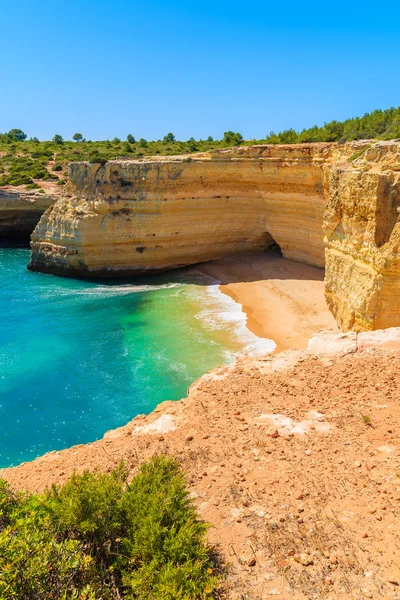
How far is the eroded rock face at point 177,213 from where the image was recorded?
23.7 m

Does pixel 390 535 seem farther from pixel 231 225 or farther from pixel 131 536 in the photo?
pixel 231 225

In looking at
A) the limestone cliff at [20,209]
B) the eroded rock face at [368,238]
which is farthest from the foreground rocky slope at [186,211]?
the limestone cliff at [20,209]

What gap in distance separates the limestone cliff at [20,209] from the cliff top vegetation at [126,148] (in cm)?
163

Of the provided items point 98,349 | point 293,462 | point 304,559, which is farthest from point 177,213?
point 304,559

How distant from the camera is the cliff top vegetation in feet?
80.8

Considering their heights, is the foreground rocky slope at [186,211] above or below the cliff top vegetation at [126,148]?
below

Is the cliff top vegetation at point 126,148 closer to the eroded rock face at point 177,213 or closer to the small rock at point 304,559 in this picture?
the eroded rock face at point 177,213

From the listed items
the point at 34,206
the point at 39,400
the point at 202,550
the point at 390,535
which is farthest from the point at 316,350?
the point at 34,206

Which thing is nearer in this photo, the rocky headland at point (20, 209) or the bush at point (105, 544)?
the bush at point (105, 544)

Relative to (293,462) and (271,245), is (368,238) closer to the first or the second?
(293,462)

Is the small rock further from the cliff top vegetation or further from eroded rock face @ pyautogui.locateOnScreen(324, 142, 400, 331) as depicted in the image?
the cliff top vegetation

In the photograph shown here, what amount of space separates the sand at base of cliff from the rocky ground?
23.9ft

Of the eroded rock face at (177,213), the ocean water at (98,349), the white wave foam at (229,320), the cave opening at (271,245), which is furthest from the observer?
the cave opening at (271,245)

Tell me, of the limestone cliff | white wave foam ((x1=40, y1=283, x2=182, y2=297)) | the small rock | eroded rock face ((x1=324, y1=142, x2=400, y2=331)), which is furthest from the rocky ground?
the limestone cliff
